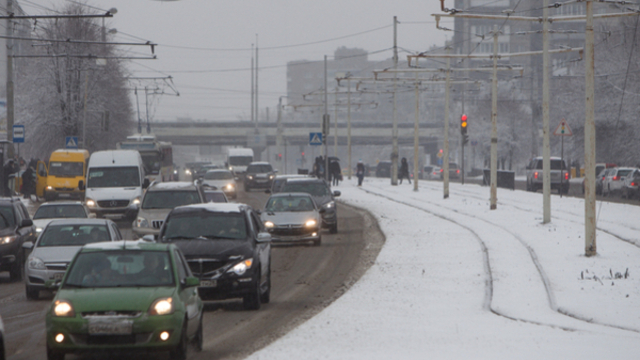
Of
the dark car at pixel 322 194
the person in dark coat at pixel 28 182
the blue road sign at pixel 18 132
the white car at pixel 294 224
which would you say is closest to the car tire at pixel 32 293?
the white car at pixel 294 224

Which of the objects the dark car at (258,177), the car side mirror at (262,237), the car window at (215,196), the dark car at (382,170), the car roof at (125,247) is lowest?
the dark car at (382,170)

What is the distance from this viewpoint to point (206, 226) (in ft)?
47.0

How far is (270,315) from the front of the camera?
13.1 meters

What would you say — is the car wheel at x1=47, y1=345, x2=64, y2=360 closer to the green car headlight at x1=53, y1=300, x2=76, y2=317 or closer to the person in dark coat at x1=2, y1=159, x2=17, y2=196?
the green car headlight at x1=53, y1=300, x2=76, y2=317

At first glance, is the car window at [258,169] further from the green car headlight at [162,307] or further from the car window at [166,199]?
the green car headlight at [162,307]

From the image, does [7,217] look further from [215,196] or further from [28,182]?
[28,182]

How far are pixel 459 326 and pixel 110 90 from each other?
57869 millimetres

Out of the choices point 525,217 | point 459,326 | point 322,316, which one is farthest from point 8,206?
point 525,217

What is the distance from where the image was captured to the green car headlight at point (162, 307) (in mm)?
8875

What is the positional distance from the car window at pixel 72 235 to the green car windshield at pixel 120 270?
6.66m

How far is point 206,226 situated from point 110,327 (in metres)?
5.65

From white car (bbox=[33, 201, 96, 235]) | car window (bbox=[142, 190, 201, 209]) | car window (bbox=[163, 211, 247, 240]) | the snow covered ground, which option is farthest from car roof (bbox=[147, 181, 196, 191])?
car window (bbox=[163, 211, 247, 240])

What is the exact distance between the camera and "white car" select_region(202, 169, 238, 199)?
4981 centimetres

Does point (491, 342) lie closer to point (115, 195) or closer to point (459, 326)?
point (459, 326)
